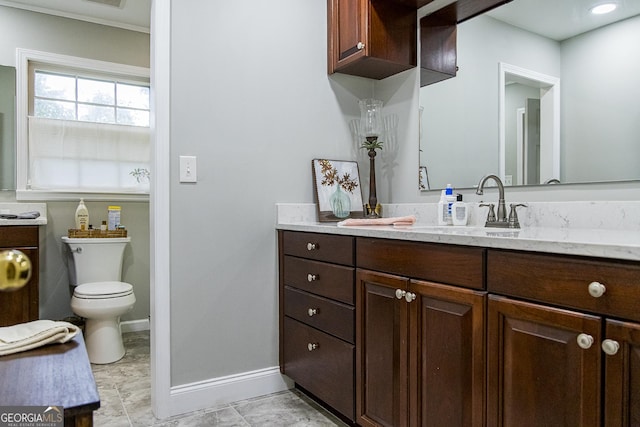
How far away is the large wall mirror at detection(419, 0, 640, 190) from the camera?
58.1 inches

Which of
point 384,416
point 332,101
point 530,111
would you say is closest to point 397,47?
point 332,101

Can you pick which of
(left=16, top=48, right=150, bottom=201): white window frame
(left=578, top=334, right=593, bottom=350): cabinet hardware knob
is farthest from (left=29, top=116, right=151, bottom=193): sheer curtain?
(left=578, top=334, right=593, bottom=350): cabinet hardware knob

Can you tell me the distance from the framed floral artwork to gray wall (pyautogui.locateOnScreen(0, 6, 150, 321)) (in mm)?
1739

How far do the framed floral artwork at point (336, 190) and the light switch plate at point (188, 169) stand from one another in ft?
2.08

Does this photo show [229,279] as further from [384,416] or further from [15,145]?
[15,145]

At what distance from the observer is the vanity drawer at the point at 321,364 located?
1.74 metres

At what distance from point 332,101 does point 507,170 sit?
1.04 m

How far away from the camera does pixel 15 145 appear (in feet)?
9.87

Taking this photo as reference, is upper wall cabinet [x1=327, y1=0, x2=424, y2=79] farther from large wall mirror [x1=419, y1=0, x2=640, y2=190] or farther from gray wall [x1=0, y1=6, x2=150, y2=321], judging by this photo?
gray wall [x1=0, y1=6, x2=150, y2=321]

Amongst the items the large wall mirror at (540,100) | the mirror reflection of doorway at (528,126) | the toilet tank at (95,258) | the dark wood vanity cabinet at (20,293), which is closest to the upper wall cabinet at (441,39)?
the large wall mirror at (540,100)

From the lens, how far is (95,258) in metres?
2.98

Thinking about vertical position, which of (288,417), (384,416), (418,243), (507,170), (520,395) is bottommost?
(288,417)

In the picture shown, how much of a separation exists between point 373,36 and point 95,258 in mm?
2303

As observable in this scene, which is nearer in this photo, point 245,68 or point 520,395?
point 520,395
